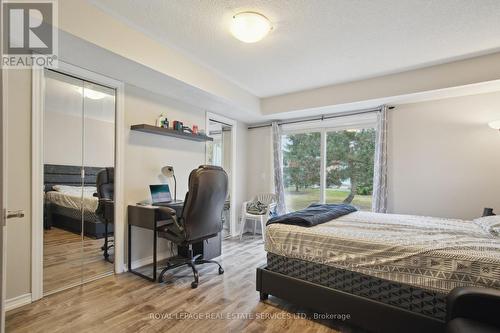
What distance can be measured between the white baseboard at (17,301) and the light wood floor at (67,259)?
0.50ft

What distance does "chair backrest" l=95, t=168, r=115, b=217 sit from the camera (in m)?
2.72

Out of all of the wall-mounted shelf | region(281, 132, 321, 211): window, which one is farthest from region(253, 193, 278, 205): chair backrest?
the wall-mounted shelf

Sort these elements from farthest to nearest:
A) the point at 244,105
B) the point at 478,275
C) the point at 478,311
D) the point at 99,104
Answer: the point at 244,105, the point at 99,104, the point at 478,275, the point at 478,311

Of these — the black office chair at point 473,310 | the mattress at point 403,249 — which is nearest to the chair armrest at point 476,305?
the black office chair at point 473,310

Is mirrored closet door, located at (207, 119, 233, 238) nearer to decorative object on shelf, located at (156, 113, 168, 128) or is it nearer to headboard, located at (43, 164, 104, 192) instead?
decorative object on shelf, located at (156, 113, 168, 128)

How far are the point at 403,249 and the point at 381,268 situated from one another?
20cm

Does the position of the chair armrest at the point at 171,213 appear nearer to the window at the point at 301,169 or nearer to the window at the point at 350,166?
the window at the point at 301,169

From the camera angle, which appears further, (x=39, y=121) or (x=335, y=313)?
(x=39, y=121)

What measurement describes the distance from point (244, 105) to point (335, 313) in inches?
116

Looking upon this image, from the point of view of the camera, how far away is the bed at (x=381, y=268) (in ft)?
4.99

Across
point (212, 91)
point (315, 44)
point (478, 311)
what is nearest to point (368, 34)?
point (315, 44)

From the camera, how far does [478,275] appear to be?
4.74 feet

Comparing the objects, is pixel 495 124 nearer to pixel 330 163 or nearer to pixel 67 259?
pixel 330 163

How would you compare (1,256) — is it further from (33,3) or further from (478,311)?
(478,311)
